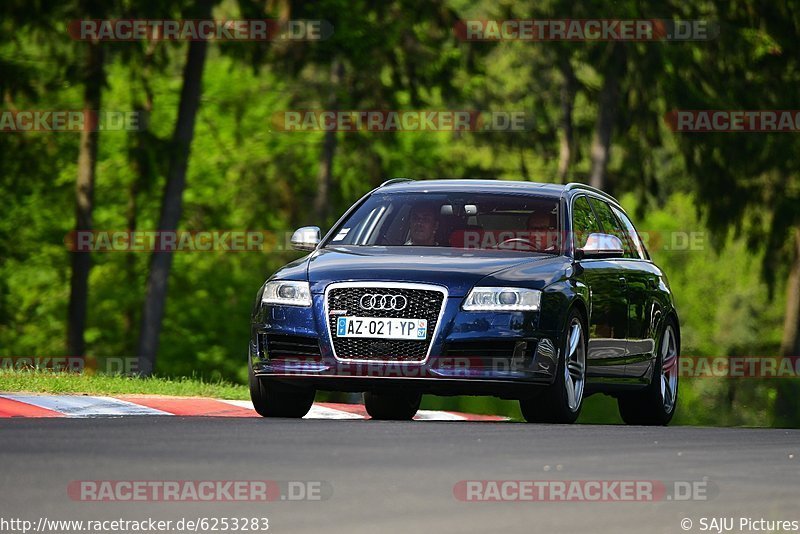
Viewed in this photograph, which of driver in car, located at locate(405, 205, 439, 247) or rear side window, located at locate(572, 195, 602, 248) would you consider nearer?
driver in car, located at locate(405, 205, 439, 247)

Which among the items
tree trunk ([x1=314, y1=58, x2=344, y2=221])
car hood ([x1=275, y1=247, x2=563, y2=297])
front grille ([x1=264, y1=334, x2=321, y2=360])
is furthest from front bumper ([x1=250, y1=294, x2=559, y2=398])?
tree trunk ([x1=314, y1=58, x2=344, y2=221])

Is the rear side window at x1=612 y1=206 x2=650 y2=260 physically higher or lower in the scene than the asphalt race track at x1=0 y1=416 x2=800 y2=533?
higher

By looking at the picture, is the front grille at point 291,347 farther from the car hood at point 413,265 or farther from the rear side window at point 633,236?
the rear side window at point 633,236

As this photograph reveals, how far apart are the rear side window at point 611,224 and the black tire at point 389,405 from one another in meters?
2.25

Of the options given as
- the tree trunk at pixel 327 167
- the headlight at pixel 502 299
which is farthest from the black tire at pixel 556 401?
the tree trunk at pixel 327 167

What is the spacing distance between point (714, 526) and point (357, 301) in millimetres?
5529

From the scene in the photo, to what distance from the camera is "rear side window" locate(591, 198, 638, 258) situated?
15.2 m

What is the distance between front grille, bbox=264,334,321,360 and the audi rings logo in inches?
17.7

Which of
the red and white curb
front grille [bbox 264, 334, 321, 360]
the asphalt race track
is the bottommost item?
the red and white curb

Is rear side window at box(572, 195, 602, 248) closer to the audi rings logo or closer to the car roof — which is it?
the car roof

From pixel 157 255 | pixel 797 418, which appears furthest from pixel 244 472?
pixel 157 255

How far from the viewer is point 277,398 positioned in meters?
13.4

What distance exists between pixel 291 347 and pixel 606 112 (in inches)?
1014

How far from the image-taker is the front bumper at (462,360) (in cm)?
1246
